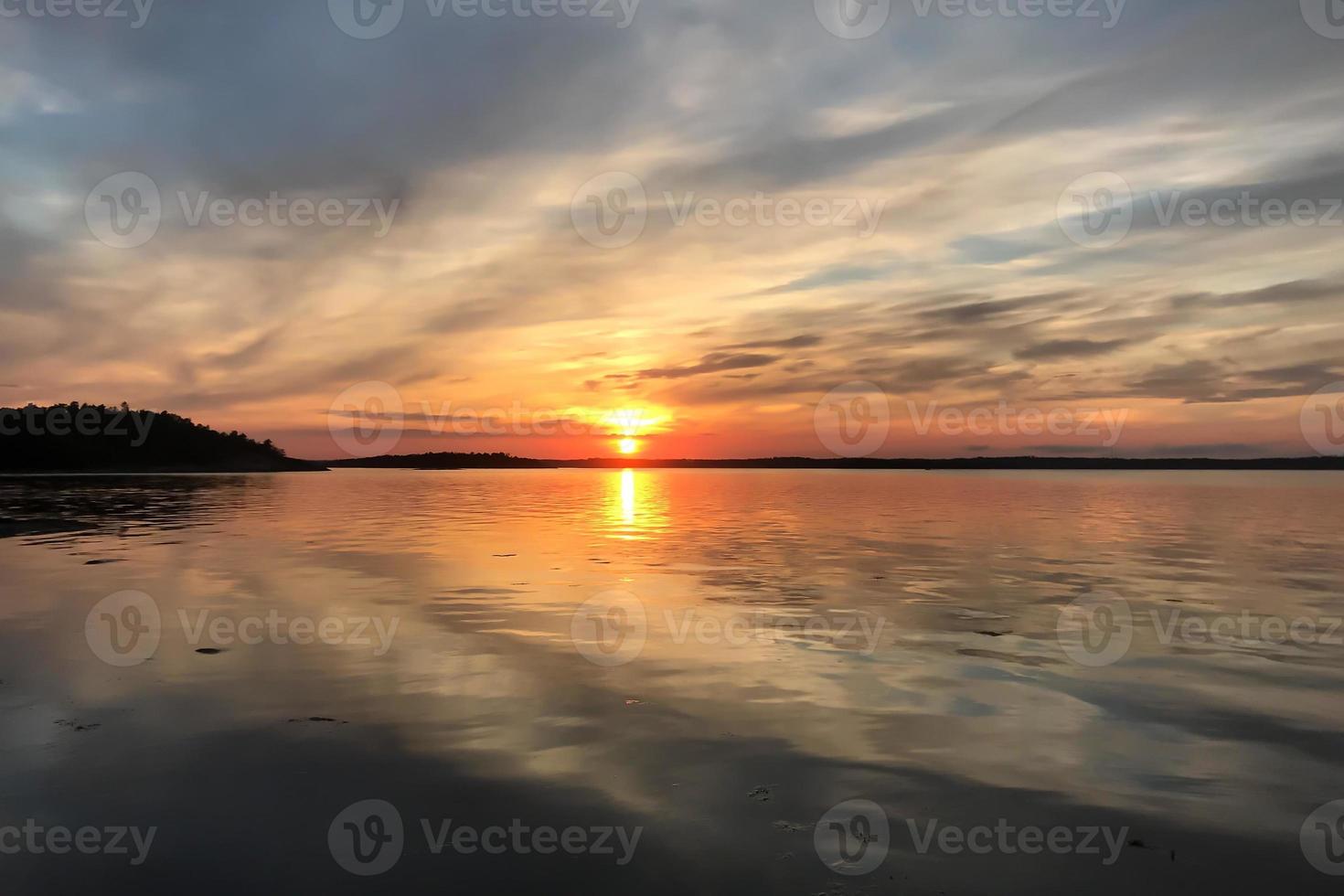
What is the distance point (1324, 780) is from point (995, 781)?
367cm

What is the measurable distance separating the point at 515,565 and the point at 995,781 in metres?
19.4

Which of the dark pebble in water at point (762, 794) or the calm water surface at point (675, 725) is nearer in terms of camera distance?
the calm water surface at point (675, 725)

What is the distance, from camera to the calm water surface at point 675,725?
6801mm

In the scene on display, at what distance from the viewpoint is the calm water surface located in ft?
22.3

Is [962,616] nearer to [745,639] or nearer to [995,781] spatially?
[745,639]

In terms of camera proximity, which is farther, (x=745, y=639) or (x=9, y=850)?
(x=745, y=639)

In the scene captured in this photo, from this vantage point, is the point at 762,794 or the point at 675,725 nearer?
the point at 762,794

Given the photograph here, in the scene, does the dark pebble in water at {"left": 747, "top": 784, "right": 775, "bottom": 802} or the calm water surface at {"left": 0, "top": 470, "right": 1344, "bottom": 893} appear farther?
the dark pebble in water at {"left": 747, "top": 784, "right": 775, "bottom": 802}

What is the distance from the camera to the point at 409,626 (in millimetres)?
16141

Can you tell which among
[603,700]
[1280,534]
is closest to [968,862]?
[603,700]

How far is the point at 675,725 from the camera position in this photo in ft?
33.7

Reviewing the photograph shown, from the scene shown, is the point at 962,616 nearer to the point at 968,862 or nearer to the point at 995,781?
the point at 995,781

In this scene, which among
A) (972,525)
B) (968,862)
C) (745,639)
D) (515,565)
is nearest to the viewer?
(968,862)

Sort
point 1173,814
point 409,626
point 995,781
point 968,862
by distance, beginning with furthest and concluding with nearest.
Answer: point 409,626 → point 995,781 → point 1173,814 → point 968,862
